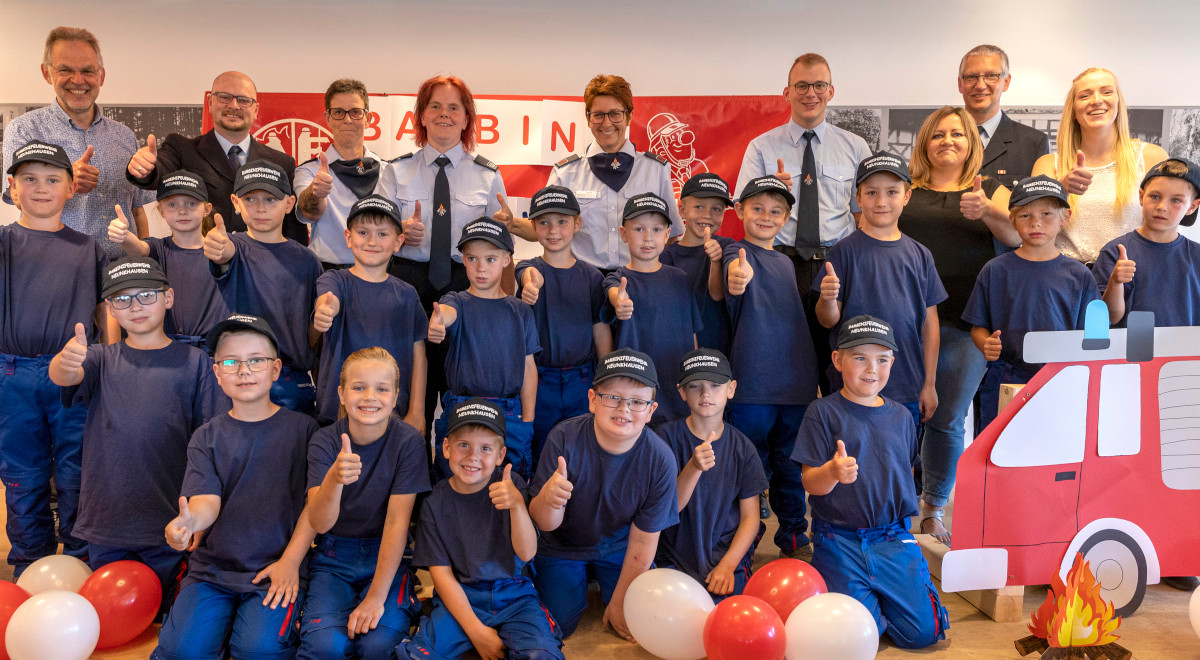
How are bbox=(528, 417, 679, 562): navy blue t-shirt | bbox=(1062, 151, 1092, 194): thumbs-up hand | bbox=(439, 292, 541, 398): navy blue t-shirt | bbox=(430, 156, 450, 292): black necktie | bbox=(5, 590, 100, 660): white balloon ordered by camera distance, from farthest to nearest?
bbox=(430, 156, 450, 292): black necktie
bbox=(1062, 151, 1092, 194): thumbs-up hand
bbox=(439, 292, 541, 398): navy blue t-shirt
bbox=(528, 417, 679, 562): navy blue t-shirt
bbox=(5, 590, 100, 660): white balloon

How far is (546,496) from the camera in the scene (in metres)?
2.82

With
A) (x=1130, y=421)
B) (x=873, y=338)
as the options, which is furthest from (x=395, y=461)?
(x=1130, y=421)

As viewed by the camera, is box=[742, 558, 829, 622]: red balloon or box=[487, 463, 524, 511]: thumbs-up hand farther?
box=[742, 558, 829, 622]: red balloon

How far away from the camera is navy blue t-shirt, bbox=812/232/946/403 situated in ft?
11.6

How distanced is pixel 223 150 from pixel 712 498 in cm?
291

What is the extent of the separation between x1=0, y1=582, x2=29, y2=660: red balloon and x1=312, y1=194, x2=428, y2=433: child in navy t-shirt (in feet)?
3.64

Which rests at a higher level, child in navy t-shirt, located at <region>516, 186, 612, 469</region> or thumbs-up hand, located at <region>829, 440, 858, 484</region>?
child in navy t-shirt, located at <region>516, 186, 612, 469</region>

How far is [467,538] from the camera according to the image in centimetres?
289

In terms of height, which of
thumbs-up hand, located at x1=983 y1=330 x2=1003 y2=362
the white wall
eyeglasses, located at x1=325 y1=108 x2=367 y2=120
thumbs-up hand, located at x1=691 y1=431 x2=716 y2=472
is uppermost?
the white wall

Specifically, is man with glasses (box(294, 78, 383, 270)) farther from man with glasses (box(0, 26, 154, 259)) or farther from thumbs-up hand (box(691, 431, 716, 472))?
thumbs-up hand (box(691, 431, 716, 472))

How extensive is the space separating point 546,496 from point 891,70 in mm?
4209

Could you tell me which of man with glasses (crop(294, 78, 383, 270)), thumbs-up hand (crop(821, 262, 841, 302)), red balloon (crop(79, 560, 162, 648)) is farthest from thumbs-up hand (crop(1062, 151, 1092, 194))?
red balloon (crop(79, 560, 162, 648))

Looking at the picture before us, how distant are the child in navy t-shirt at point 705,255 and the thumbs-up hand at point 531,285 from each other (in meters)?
0.72

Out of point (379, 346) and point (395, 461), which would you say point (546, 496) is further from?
point (379, 346)
